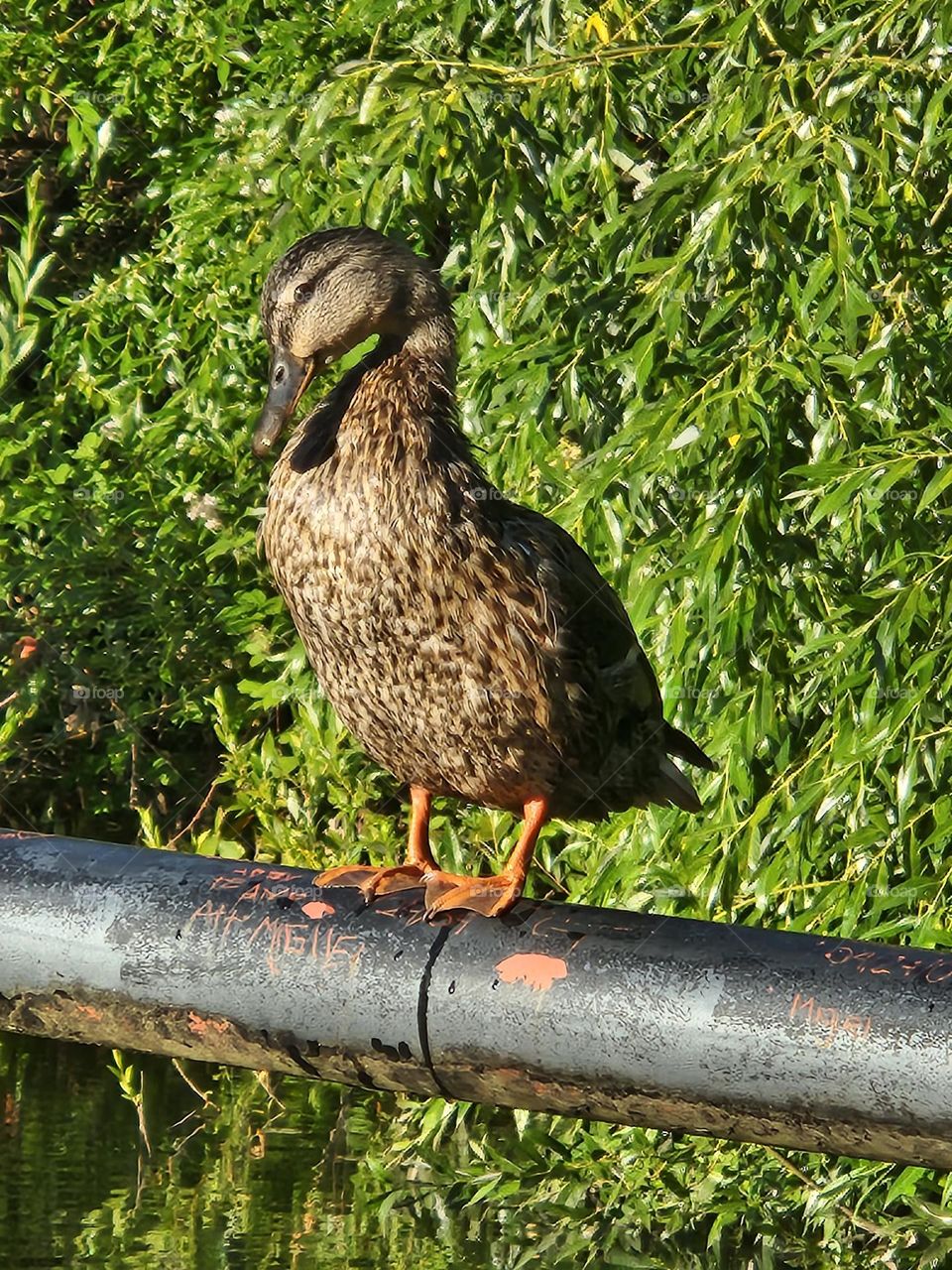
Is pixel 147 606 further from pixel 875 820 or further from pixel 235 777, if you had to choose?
pixel 875 820

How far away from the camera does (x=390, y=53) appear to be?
4852 millimetres

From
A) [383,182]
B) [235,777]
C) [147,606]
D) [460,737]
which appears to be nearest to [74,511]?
[147,606]

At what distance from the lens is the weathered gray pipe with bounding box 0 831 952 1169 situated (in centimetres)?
142

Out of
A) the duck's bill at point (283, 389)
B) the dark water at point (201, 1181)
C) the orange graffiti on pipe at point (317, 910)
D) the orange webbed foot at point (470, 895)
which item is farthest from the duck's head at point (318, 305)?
the dark water at point (201, 1181)

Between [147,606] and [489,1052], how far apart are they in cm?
467

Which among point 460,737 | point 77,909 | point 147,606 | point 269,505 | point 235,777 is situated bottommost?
point 235,777

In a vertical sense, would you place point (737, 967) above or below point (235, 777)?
above

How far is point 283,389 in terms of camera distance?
276cm

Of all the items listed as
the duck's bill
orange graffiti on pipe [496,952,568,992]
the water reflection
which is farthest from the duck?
the water reflection

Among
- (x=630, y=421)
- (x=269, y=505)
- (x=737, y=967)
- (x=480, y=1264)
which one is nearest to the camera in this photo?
(x=737, y=967)

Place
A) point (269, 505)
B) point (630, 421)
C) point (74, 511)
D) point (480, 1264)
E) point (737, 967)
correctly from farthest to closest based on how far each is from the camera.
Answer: point (74, 511)
point (480, 1264)
point (630, 421)
point (269, 505)
point (737, 967)

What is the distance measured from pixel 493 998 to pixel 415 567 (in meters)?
1.14

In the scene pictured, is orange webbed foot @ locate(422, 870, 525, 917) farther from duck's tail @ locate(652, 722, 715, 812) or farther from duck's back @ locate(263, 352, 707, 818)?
duck's tail @ locate(652, 722, 715, 812)

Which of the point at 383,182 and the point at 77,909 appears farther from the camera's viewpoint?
the point at 383,182
